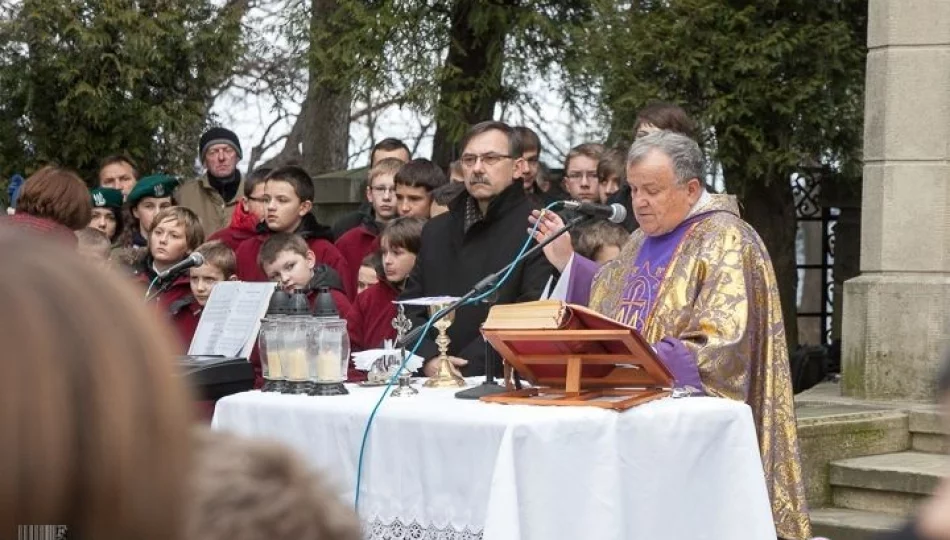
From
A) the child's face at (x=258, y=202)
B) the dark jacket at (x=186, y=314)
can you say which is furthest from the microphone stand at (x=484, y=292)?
the child's face at (x=258, y=202)

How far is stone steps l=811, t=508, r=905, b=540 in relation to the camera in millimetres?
7297

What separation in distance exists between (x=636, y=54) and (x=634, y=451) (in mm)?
5720

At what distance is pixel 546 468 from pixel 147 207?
4.87m

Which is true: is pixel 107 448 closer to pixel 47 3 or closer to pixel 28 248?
pixel 28 248

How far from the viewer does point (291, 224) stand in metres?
7.58

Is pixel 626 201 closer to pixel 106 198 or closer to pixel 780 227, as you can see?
pixel 106 198

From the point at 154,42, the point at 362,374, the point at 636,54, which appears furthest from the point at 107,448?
the point at 154,42

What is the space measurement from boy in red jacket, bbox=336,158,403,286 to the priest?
242cm

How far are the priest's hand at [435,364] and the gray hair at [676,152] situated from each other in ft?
2.84

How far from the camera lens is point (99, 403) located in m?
1.20

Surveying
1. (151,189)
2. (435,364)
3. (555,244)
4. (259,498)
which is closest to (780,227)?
(151,189)

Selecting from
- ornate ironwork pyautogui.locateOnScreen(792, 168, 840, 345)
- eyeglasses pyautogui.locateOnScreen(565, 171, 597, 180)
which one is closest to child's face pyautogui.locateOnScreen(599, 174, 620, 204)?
eyeglasses pyautogui.locateOnScreen(565, 171, 597, 180)

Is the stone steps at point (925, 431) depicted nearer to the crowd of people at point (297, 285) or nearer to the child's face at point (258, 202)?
the crowd of people at point (297, 285)

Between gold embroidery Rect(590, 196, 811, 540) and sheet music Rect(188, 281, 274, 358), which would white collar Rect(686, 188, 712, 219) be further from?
sheet music Rect(188, 281, 274, 358)
